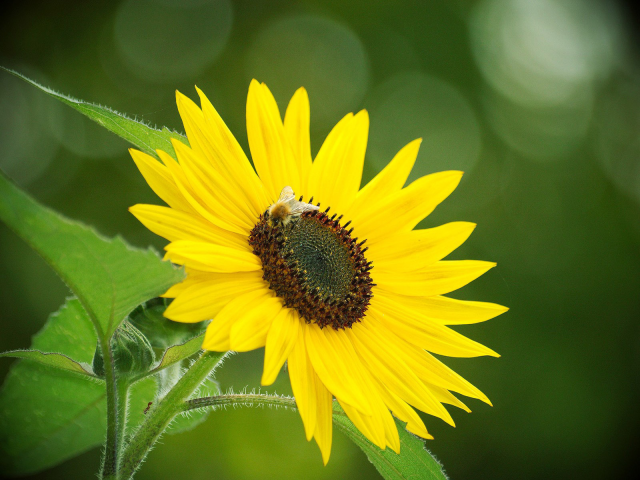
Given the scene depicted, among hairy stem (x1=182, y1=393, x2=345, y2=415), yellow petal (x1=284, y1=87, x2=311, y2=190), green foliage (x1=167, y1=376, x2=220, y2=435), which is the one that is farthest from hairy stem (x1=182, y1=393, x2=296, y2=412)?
yellow petal (x1=284, y1=87, x2=311, y2=190)

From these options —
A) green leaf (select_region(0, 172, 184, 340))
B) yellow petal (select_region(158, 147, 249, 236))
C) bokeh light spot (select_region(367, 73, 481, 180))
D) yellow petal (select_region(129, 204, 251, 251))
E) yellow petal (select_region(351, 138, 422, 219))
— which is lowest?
green leaf (select_region(0, 172, 184, 340))

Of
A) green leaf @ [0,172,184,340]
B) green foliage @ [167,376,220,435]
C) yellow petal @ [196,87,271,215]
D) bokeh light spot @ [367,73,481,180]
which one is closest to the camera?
green leaf @ [0,172,184,340]

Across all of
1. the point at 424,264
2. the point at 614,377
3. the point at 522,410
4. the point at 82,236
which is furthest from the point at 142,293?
the point at 614,377

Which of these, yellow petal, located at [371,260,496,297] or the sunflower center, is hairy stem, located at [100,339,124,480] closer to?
the sunflower center

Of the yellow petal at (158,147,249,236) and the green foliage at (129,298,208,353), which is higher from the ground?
the yellow petal at (158,147,249,236)

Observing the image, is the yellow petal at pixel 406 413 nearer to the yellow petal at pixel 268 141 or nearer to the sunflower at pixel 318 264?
the sunflower at pixel 318 264

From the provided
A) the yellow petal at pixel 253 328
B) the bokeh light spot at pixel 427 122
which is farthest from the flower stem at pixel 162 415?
the bokeh light spot at pixel 427 122

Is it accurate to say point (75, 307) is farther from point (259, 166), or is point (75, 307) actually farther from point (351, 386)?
point (351, 386)
